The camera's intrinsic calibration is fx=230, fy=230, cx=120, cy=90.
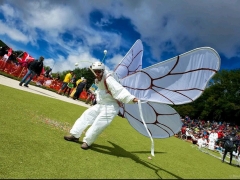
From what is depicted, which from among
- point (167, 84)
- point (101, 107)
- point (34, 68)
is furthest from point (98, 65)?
point (34, 68)

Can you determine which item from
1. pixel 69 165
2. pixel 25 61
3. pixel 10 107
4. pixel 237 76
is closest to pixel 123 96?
pixel 69 165

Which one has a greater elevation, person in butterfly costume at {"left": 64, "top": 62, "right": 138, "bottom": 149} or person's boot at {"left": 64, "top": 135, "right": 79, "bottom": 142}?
person in butterfly costume at {"left": 64, "top": 62, "right": 138, "bottom": 149}

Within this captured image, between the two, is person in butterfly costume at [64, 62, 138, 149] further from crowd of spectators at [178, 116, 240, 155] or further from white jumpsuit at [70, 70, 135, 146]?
crowd of spectators at [178, 116, 240, 155]

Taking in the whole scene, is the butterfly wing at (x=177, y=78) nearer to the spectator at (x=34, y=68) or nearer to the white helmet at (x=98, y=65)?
the white helmet at (x=98, y=65)

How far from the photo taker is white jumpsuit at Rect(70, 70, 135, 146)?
4.50 m

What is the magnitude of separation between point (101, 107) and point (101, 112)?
0.13 metres

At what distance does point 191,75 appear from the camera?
13.6ft

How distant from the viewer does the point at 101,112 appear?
481cm

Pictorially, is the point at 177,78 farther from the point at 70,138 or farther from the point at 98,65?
the point at 70,138

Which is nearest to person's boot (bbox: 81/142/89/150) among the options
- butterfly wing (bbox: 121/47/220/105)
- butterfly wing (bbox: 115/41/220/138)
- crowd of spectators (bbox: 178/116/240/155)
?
butterfly wing (bbox: 115/41/220/138)

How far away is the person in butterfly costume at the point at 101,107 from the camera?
14.7 feet

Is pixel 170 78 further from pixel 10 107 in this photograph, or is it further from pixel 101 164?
pixel 10 107

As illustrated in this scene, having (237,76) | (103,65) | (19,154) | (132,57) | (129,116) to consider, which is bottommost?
(19,154)

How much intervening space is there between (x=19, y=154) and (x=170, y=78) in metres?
2.87
